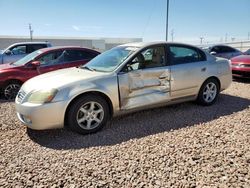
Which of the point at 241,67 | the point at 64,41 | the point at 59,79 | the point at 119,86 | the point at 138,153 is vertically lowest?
the point at 138,153

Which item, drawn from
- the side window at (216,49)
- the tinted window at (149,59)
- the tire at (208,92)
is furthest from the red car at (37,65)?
the side window at (216,49)

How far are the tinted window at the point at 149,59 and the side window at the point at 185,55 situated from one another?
0.80 feet

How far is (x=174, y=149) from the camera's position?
3381 mm

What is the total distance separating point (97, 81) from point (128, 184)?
6.35 feet

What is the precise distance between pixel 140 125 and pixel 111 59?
1.39 m

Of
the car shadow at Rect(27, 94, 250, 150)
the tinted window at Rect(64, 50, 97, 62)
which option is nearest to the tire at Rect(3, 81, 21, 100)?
the tinted window at Rect(64, 50, 97, 62)

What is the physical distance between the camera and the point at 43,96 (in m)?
3.79

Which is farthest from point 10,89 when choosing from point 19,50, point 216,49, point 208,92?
point 216,49

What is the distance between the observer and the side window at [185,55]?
4938mm

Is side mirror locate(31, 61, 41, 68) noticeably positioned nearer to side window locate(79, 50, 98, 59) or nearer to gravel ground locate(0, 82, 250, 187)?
side window locate(79, 50, 98, 59)

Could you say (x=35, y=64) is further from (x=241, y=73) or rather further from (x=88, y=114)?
(x=241, y=73)

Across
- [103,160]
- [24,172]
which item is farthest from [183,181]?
[24,172]

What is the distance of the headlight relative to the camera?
376 centimetres

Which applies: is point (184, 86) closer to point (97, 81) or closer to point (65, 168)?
point (97, 81)
